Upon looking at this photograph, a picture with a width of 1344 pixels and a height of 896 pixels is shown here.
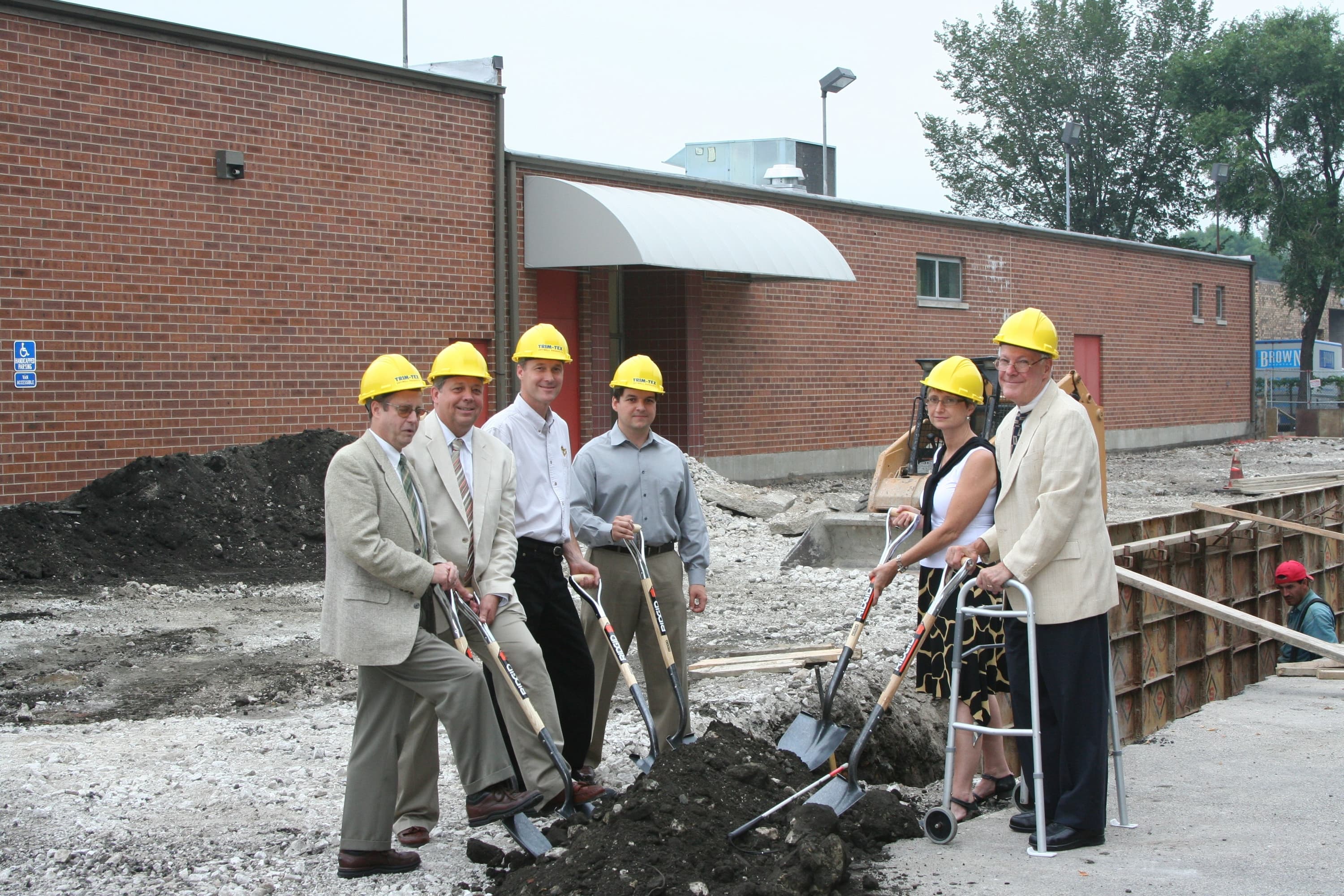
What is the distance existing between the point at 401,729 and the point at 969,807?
2529 millimetres

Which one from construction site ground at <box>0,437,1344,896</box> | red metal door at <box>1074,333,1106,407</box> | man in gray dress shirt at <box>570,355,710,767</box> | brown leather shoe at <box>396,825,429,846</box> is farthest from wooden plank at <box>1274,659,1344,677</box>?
red metal door at <box>1074,333,1106,407</box>

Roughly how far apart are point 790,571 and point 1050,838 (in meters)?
8.41

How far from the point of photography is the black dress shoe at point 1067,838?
5316 millimetres

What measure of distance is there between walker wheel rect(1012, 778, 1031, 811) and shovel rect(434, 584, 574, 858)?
2.03 meters

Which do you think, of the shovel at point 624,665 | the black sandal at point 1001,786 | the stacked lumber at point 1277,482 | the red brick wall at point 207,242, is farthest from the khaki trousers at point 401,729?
the stacked lumber at point 1277,482

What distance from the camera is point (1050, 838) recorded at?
5320 millimetres

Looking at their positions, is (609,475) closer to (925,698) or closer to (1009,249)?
(925,698)

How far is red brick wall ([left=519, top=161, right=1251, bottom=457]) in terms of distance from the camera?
22.0m

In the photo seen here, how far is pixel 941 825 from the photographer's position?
18.0ft

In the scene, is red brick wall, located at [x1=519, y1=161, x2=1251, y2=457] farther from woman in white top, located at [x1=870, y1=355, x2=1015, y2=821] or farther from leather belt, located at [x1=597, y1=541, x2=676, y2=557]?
woman in white top, located at [x1=870, y1=355, x2=1015, y2=821]

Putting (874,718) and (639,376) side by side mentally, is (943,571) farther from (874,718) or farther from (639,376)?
(639,376)

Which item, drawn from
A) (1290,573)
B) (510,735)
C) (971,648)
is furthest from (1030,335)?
(1290,573)

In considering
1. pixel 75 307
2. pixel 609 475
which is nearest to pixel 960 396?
pixel 609 475

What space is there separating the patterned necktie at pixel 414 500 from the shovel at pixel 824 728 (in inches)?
71.7
